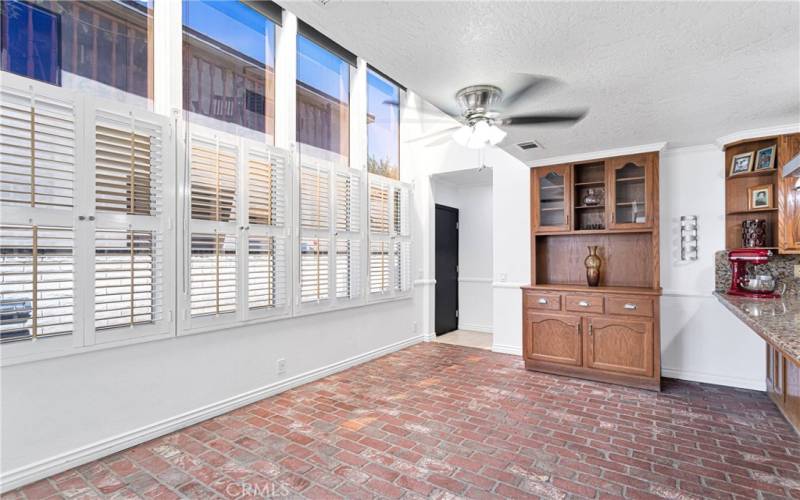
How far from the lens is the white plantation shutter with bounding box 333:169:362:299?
429cm

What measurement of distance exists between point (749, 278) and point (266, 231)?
4.35m

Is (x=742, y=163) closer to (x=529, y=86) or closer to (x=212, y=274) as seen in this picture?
(x=529, y=86)

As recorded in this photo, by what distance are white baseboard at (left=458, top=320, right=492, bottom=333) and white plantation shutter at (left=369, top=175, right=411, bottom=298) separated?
5.75 feet

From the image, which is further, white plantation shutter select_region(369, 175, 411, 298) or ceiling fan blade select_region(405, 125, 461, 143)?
ceiling fan blade select_region(405, 125, 461, 143)

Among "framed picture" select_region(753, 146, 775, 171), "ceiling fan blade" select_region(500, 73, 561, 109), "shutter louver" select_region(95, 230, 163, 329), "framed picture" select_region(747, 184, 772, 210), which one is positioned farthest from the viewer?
"framed picture" select_region(747, 184, 772, 210)

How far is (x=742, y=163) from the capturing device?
3.57 m

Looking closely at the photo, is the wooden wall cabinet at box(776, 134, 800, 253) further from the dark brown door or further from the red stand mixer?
the dark brown door

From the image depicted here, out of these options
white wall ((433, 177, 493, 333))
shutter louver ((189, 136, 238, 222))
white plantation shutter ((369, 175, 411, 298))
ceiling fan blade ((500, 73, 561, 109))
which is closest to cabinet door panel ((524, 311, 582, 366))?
white plantation shutter ((369, 175, 411, 298))

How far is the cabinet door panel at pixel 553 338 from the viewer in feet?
13.1

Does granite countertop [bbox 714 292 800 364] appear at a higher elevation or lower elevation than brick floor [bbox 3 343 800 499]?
higher

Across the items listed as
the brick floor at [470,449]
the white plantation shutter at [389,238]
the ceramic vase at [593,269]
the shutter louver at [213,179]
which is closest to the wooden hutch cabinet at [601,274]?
the ceramic vase at [593,269]

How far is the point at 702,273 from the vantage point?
3.92 m

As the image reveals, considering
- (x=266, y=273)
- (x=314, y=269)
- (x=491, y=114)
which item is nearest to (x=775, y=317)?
(x=491, y=114)

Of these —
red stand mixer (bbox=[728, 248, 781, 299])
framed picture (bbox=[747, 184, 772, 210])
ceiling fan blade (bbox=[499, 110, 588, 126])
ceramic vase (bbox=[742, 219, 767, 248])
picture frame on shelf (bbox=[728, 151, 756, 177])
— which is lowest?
red stand mixer (bbox=[728, 248, 781, 299])
